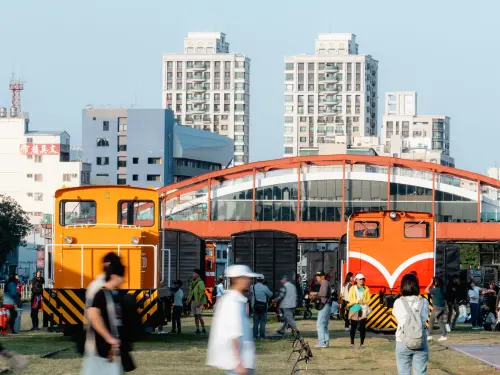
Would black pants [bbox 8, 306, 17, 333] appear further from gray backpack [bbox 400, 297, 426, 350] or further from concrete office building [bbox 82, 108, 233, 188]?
concrete office building [bbox 82, 108, 233, 188]

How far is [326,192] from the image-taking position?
99.4m

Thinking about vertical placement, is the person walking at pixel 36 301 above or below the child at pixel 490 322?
above

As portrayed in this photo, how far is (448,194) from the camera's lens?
97.7 m

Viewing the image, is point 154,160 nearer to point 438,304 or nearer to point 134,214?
point 438,304

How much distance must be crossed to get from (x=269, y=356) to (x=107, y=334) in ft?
46.8

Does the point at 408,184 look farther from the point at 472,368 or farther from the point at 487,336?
the point at 472,368

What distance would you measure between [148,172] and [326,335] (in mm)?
132535

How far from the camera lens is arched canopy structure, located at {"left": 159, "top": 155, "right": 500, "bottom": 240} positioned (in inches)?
3561

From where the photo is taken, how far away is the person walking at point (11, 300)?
33969 mm

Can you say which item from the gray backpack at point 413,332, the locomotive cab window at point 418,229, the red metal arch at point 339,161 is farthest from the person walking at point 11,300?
the red metal arch at point 339,161

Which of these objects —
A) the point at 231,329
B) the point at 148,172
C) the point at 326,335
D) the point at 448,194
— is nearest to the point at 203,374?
the point at 326,335

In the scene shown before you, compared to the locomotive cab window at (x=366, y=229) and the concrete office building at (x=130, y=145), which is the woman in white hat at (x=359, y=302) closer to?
the locomotive cab window at (x=366, y=229)

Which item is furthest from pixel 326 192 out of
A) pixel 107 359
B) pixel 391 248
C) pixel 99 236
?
pixel 107 359

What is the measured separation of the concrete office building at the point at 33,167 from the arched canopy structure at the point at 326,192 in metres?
48.2
